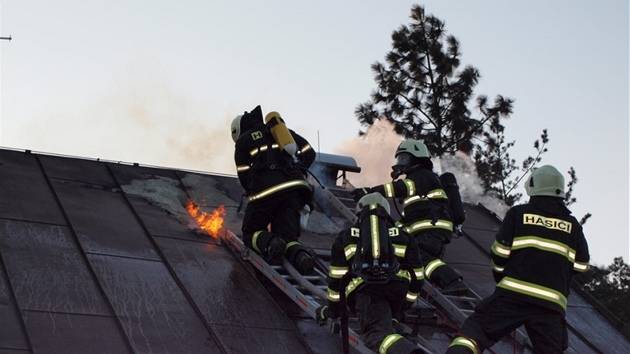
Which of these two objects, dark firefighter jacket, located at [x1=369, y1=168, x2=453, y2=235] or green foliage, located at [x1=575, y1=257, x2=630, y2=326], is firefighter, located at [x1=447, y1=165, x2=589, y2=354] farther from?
green foliage, located at [x1=575, y1=257, x2=630, y2=326]

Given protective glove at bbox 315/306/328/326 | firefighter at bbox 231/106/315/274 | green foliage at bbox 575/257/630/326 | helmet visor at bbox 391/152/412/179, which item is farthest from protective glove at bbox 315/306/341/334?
green foliage at bbox 575/257/630/326

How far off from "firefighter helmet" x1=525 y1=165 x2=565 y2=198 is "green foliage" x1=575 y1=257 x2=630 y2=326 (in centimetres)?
1358

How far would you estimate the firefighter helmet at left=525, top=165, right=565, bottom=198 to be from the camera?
7.48 m

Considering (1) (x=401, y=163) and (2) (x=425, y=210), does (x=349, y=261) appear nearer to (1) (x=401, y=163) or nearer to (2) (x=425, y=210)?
(2) (x=425, y=210)

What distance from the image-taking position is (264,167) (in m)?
9.80

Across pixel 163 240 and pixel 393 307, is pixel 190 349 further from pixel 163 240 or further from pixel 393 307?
pixel 163 240

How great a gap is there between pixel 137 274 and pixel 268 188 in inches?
66.8

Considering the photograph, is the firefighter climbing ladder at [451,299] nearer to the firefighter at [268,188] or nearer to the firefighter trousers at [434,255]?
the firefighter trousers at [434,255]

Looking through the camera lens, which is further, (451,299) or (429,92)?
(429,92)

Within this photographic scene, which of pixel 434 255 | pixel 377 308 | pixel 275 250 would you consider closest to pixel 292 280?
pixel 275 250

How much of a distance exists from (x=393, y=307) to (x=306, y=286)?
4.44 feet

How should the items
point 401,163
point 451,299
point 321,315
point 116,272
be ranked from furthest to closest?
1. point 401,163
2. point 451,299
3. point 116,272
4. point 321,315

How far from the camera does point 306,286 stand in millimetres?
9039

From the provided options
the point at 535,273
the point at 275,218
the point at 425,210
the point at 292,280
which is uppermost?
the point at 275,218
